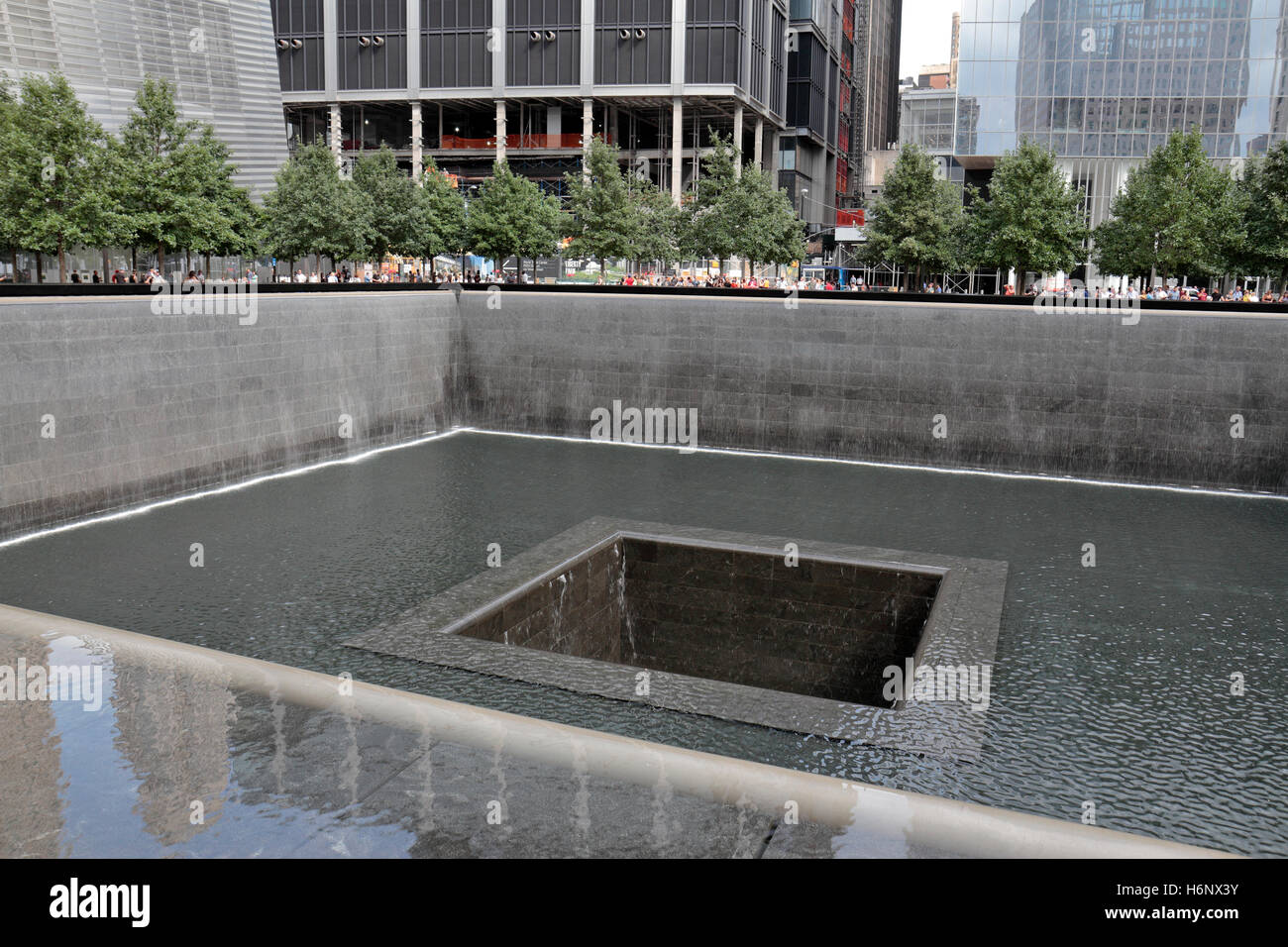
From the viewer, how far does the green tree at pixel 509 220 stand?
42.5m

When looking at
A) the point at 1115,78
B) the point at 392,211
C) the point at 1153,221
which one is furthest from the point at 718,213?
the point at 1115,78

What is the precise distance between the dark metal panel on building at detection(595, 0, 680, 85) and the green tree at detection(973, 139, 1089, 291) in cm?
3071

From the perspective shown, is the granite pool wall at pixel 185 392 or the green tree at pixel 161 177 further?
the green tree at pixel 161 177

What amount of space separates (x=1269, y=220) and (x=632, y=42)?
129ft

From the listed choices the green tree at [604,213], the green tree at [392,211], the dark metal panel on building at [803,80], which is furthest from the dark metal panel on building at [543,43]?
the green tree at [392,211]

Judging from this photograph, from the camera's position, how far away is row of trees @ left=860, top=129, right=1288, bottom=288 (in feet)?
107

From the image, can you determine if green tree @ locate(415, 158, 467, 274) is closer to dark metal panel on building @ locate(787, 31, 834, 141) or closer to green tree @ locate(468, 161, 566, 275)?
green tree @ locate(468, 161, 566, 275)

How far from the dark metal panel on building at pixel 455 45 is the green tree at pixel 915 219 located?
103 feet

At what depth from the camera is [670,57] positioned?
62.0m

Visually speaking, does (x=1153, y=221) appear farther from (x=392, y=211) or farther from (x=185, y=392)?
(x=185, y=392)

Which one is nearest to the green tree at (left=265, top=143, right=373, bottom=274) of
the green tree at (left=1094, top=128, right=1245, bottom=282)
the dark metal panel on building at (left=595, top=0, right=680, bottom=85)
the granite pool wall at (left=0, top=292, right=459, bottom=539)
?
the granite pool wall at (left=0, top=292, right=459, bottom=539)

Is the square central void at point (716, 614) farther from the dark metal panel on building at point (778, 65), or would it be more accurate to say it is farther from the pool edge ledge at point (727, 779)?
the dark metal panel on building at point (778, 65)

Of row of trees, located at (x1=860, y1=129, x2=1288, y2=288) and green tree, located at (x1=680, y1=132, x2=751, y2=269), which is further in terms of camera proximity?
green tree, located at (x1=680, y1=132, x2=751, y2=269)

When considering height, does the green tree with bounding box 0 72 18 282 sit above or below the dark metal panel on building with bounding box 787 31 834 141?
below
